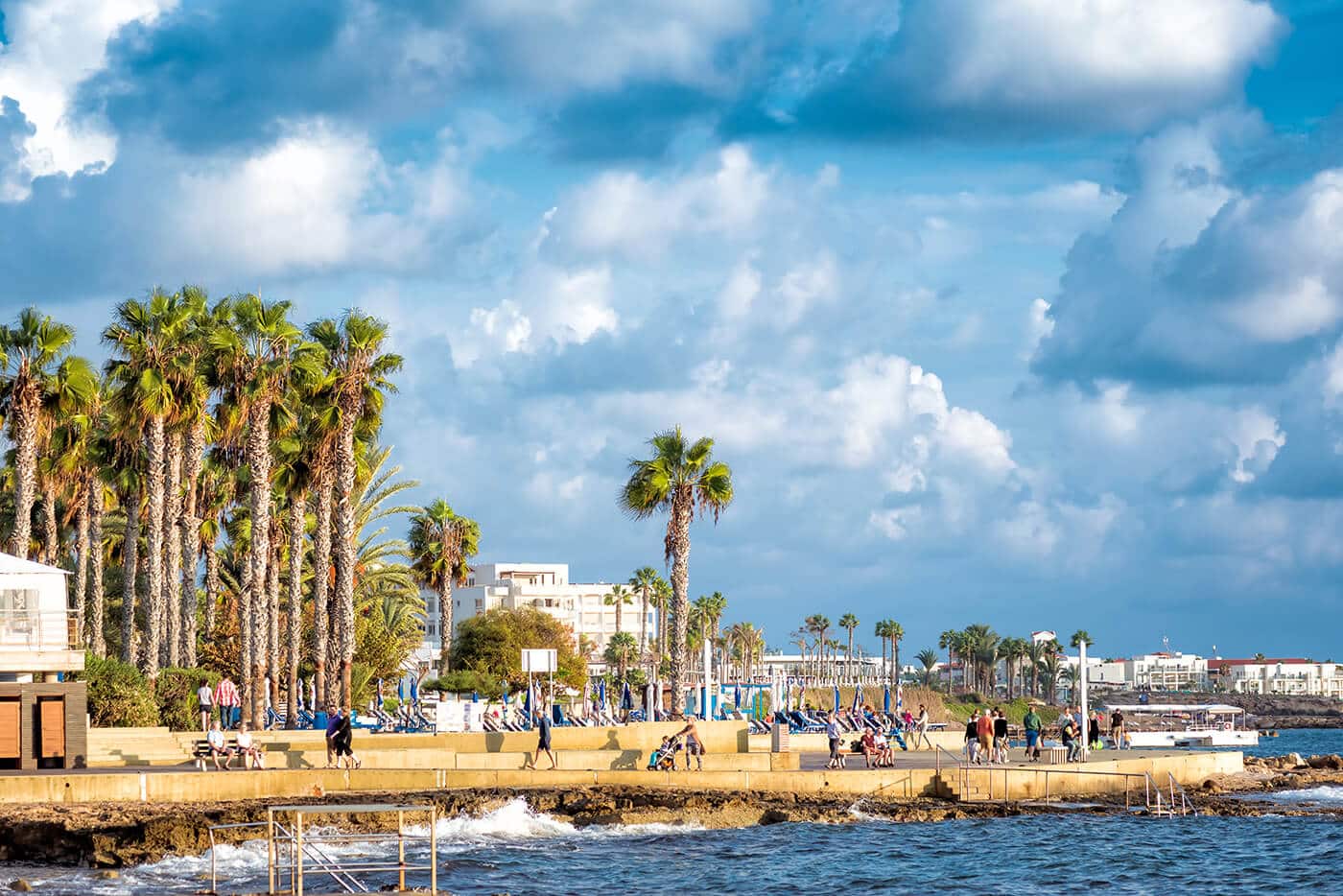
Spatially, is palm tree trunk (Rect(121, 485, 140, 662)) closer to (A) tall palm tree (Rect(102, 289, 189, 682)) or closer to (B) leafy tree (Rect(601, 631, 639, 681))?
(A) tall palm tree (Rect(102, 289, 189, 682))

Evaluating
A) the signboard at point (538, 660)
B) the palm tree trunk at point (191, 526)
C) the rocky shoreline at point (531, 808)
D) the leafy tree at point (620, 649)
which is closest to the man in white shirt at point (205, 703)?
the palm tree trunk at point (191, 526)

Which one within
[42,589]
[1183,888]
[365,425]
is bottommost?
[1183,888]

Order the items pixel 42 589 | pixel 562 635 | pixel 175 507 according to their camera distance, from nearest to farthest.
Answer: pixel 42 589 < pixel 175 507 < pixel 562 635

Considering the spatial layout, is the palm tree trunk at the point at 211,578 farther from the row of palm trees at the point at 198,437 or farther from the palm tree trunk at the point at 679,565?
the palm tree trunk at the point at 679,565

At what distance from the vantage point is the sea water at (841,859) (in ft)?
89.6

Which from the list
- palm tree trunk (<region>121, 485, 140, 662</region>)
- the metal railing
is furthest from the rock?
palm tree trunk (<region>121, 485, 140, 662</region>)

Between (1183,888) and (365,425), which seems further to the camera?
(365,425)

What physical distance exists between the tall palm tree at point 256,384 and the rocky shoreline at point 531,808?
45.0 ft

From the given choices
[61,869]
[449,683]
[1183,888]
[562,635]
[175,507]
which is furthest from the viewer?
[562,635]

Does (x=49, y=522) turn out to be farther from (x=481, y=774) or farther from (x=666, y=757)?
(x=666, y=757)

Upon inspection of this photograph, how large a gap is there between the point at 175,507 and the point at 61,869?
23.0 meters

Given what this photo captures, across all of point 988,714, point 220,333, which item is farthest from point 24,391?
point 988,714

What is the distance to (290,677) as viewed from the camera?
48000 mm

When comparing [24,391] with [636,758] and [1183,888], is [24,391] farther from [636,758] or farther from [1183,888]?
[1183,888]
